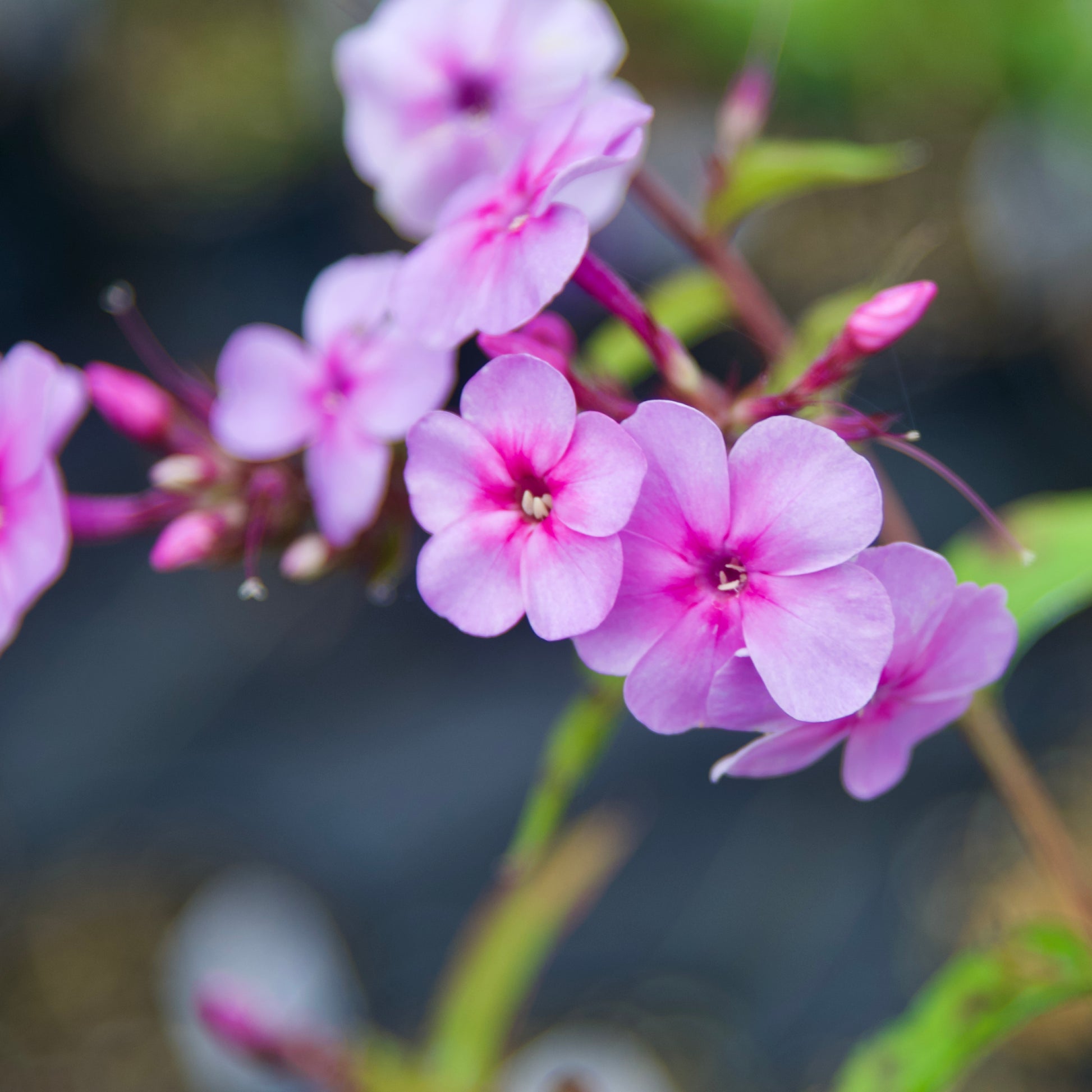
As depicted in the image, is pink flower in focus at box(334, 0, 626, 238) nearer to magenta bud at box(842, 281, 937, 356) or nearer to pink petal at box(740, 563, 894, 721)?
magenta bud at box(842, 281, 937, 356)

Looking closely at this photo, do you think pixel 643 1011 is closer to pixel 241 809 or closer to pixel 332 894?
pixel 332 894

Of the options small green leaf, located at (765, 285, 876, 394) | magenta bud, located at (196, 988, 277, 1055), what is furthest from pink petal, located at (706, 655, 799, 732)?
magenta bud, located at (196, 988, 277, 1055)

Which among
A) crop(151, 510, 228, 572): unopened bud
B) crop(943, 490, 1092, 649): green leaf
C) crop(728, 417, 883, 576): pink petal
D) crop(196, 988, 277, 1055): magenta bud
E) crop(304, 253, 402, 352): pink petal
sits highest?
crop(304, 253, 402, 352): pink petal

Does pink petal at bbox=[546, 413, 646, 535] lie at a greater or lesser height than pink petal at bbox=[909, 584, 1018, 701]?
greater

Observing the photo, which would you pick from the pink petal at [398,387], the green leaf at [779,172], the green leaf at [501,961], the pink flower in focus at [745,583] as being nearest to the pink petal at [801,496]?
the pink flower in focus at [745,583]

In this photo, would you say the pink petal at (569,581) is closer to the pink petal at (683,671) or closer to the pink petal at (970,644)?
the pink petal at (683,671)

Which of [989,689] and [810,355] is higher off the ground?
[810,355]

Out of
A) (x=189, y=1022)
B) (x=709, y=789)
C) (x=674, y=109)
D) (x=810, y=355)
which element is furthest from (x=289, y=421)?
(x=674, y=109)
